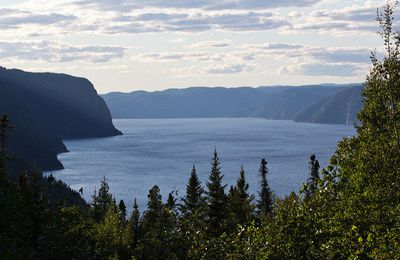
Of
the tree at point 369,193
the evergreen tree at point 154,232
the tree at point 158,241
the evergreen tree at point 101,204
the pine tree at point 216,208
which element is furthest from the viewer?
the evergreen tree at point 101,204

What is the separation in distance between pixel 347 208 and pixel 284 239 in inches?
92.8

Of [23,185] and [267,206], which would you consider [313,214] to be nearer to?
[23,185]

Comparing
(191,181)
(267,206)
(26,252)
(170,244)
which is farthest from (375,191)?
(267,206)

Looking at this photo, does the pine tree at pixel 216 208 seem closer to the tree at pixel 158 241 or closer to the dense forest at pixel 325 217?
the tree at pixel 158 241

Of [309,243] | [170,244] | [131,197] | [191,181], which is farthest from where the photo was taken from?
[131,197]

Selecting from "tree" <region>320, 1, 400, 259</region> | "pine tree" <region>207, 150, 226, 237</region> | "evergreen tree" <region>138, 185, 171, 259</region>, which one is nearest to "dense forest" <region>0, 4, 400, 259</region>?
"tree" <region>320, 1, 400, 259</region>

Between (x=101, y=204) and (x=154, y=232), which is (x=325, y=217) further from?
(x=101, y=204)

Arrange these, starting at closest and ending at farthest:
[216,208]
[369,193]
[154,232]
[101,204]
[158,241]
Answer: [369,193], [158,241], [154,232], [216,208], [101,204]

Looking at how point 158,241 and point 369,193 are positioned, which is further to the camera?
point 158,241

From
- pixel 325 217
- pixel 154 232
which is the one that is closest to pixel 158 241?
pixel 154 232

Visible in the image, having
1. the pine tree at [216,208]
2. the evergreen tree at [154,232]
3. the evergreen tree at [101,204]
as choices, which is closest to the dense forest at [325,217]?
the evergreen tree at [154,232]

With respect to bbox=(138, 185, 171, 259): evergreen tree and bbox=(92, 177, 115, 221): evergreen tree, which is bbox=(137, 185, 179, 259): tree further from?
bbox=(92, 177, 115, 221): evergreen tree

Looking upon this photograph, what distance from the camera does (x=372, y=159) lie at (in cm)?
1992

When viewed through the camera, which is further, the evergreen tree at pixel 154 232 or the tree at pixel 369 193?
the evergreen tree at pixel 154 232
